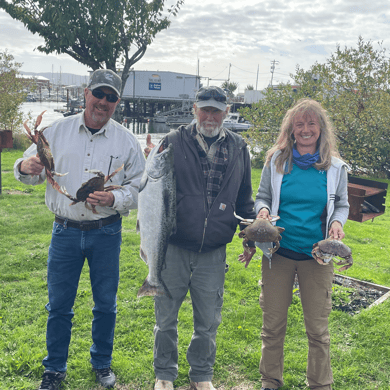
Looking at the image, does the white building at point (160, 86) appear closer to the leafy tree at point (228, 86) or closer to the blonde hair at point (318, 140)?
the leafy tree at point (228, 86)

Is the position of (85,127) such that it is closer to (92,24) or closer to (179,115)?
(92,24)

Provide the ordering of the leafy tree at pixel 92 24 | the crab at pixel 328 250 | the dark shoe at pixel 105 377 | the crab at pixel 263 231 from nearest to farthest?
1. the crab at pixel 328 250
2. the crab at pixel 263 231
3. the dark shoe at pixel 105 377
4. the leafy tree at pixel 92 24

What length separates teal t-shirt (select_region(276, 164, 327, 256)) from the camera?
11.1ft

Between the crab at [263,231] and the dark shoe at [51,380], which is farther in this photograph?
the dark shoe at [51,380]

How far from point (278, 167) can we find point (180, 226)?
1.16 m

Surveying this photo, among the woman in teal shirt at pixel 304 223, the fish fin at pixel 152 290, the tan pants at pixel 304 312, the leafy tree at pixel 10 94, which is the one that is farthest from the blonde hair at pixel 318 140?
the leafy tree at pixel 10 94

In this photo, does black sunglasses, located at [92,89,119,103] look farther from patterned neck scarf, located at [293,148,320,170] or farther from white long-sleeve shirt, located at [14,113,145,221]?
patterned neck scarf, located at [293,148,320,170]

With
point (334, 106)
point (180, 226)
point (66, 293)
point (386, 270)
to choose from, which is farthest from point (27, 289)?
point (334, 106)

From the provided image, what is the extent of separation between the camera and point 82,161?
335 cm

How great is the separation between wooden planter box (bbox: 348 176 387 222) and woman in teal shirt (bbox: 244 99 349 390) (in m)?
1.64

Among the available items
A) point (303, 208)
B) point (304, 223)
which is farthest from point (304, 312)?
point (303, 208)

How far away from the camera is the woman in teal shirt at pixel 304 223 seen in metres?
3.37

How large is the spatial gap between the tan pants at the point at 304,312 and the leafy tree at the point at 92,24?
15.7 meters

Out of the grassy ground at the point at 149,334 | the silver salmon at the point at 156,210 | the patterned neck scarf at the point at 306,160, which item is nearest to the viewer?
the silver salmon at the point at 156,210
